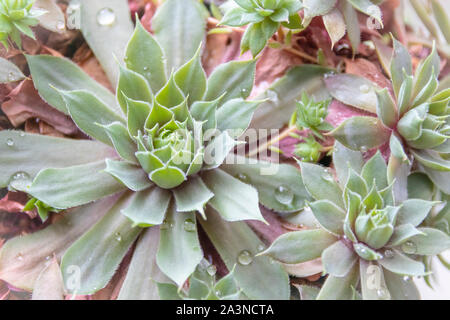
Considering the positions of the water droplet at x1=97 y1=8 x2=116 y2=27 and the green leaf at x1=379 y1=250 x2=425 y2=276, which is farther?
the water droplet at x1=97 y1=8 x2=116 y2=27

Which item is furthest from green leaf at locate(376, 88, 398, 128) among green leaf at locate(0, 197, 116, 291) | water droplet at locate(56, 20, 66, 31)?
water droplet at locate(56, 20, 66, 31)

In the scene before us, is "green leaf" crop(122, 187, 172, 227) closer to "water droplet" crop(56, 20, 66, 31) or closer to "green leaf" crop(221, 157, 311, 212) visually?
"green leaf" crop(221, 157, 311, 212)

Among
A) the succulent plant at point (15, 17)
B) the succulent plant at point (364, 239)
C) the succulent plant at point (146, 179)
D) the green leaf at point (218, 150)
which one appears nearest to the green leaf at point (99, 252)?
the succulent plant at point (146, 179)

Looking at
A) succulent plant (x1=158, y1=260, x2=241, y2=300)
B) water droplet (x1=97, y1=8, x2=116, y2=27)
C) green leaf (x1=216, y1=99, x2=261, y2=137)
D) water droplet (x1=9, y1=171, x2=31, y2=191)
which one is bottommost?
succulent plant (x1=158, y1=260, x2=241, y2=300)

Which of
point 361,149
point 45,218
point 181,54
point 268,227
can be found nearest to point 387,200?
point 361,149

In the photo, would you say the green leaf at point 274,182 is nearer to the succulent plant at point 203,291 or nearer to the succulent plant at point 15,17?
the succulent plant at point 203,291
